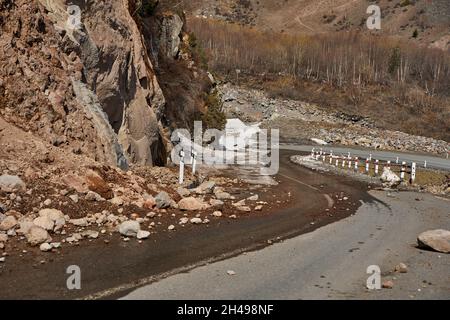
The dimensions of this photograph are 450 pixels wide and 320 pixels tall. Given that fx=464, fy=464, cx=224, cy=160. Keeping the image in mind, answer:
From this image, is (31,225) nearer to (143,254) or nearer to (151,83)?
(143,254)

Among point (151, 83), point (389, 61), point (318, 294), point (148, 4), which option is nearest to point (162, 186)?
point (318, 294)

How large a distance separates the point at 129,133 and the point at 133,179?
17.5 ft

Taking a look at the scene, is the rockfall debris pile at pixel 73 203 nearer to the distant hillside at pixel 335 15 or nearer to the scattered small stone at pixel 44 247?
the scattered small stone at pixel 44 247

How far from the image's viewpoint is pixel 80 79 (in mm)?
14250

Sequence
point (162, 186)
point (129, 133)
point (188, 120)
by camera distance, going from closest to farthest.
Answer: point (162, 186), point (129, 133), point (188, 120)

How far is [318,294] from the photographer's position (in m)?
6.82

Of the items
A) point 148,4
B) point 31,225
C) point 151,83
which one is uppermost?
point 148,4

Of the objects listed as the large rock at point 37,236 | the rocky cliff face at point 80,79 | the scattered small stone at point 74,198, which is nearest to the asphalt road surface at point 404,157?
the rocky cliff face at point 80,79

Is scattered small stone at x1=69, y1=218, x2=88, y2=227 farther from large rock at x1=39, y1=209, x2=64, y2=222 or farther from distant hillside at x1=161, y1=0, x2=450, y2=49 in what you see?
distant hillside at x1=161, y1=0, x2=450, y2=49

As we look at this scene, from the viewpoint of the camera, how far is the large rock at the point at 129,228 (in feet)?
30.6

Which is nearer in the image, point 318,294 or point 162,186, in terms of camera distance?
point 318,294

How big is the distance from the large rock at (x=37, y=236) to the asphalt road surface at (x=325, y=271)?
8.73 feet

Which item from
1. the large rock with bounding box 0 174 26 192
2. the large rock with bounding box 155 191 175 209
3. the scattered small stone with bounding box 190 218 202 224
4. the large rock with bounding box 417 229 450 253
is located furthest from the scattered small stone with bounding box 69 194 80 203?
the large rock with bounding box 417 229 450 253

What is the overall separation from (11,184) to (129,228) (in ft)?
8.67
